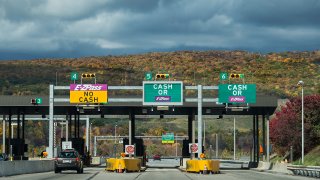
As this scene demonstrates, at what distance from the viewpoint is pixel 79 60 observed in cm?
19138

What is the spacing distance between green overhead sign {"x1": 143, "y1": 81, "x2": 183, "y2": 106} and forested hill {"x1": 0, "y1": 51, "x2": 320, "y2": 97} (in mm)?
85186

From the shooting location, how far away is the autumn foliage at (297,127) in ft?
245

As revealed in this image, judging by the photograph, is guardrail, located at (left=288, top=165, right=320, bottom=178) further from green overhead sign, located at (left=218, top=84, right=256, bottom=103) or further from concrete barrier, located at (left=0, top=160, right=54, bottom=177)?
concrete barrier, located at (left=0, top=160, right=54, bottom=177)

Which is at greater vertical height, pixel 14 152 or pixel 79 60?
pixel 79 60

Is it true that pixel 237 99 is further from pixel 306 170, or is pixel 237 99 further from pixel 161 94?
pixel 306 170

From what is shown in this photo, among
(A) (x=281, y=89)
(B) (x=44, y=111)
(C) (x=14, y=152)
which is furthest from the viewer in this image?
(A) (x=281, y=89)

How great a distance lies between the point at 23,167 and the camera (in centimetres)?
4650

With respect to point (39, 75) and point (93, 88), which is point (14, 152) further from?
point (39, 75)

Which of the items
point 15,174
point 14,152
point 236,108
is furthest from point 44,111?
point 15,174

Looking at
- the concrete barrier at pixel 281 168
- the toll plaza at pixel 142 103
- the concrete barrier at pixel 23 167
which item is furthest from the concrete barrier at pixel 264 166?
the concrete barrier at pixel 23 167

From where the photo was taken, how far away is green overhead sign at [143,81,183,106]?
63688 mm

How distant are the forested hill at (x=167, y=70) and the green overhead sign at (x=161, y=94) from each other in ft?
279

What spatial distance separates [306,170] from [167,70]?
133 metres

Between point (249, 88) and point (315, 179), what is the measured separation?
2294cm
